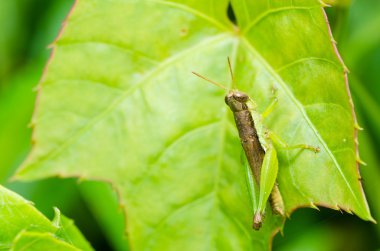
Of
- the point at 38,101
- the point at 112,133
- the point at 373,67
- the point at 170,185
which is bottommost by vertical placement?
the point at 373,67

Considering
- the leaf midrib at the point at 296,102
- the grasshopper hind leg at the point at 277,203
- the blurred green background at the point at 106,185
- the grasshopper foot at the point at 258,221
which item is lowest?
the blurred green background at the point at 106,185

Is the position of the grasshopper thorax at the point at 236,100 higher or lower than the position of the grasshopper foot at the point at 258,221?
higher

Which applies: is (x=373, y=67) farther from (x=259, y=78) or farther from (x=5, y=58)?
(x=5, y=58)

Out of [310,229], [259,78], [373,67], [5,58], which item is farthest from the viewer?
[5,58]

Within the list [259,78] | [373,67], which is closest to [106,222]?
[259,78]

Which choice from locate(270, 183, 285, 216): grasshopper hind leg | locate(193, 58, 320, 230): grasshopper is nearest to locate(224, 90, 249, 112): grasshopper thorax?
locate(193, 58, 320, 230): grasshopper

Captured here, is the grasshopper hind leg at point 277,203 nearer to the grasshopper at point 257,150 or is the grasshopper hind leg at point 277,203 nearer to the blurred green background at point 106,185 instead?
the grasshopper at point 257,150

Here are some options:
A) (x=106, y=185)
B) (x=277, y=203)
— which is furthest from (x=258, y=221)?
(x=106, y=185)

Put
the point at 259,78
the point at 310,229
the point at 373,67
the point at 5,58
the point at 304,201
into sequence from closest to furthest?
the point at 304,201 → the point at 259,78 → the point at 310,229 → the point at 373,67 → the point at 5,58

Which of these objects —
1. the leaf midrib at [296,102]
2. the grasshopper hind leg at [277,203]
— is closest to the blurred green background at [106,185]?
the leaf midrib at [296,102]
